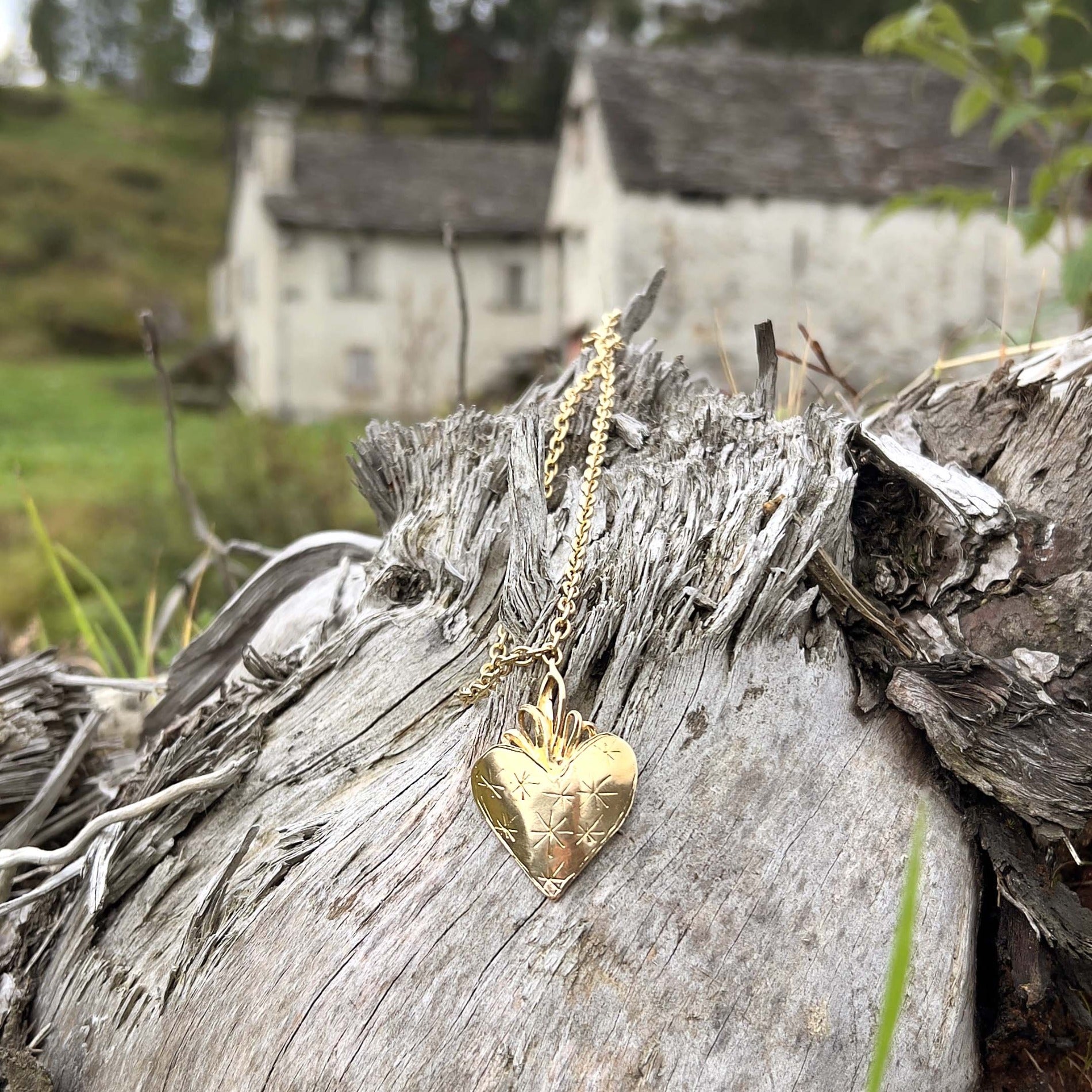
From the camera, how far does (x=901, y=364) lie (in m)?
14.4

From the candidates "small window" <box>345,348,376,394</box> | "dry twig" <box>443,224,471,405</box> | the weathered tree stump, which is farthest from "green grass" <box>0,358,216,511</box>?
"small window" <box>345,348,376,394</box>

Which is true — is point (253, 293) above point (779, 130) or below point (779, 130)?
below

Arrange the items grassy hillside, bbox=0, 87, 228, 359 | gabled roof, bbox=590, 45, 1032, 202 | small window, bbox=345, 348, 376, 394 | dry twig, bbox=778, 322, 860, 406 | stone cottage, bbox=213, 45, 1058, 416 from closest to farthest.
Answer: dry twig, bbox=778, 322, 860, 406 < stone cottage, bbox=213, 45, 1058, 416 < gabled roof, bbox=590, 45, 1032, 202 < small window, bbox=345, 348, 376, 394 < grassy hillside, bbox=0, 87, 228, 359

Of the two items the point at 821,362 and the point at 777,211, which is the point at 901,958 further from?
the point at 777,211

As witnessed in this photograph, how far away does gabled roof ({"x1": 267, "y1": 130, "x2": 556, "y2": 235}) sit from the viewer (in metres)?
21.2

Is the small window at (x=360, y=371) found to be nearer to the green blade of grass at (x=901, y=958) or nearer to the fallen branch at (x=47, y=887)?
the fallen branch at (x=47, y=887)

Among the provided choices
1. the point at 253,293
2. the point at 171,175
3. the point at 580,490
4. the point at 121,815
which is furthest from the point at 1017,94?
the point at 171,175

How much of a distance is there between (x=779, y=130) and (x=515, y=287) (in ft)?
25.1

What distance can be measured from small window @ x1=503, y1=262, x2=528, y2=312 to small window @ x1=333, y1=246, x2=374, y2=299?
306 centimetres

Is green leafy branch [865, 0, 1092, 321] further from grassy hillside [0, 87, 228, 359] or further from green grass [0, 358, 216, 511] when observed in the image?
grassy hillside [0, 87, 228, 359]

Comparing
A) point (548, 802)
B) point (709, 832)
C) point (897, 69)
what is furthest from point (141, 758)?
point (897, 69)

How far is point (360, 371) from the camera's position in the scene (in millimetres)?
21891

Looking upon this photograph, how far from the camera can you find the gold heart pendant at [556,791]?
4.58 feet

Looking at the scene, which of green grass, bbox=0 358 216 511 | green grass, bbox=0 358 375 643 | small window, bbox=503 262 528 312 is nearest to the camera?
green grass, bbox=0 358 375 643
